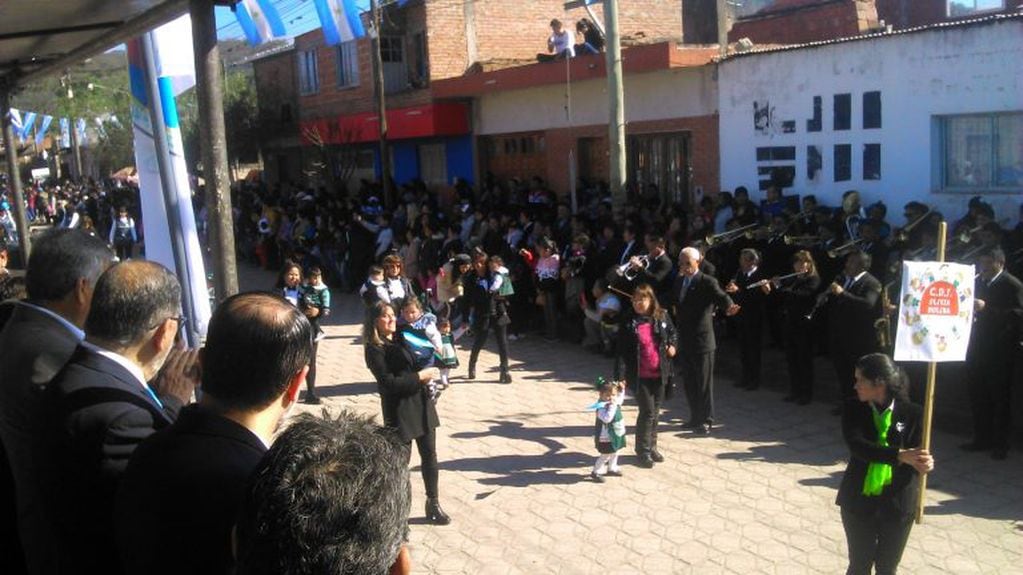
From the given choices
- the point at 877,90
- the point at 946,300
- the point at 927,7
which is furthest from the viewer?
the point at 927,7

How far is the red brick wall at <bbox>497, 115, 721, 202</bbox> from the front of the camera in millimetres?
14656

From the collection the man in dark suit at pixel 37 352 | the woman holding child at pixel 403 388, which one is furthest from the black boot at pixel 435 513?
the man in dark suit at pixel 37 352

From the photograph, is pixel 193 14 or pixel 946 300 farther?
pixel 946 300

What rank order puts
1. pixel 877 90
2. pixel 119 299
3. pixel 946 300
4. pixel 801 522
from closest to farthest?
pixel 119 299 < pixel 946 300 < pixel 801 522 < pixel 877 90

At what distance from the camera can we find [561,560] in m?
6.10

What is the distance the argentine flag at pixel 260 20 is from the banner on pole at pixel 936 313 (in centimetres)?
399

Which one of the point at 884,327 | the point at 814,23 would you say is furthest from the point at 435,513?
the point at 814,23

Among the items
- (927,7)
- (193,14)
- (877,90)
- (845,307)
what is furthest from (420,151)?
(193,14)

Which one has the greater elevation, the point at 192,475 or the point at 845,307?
the point at 192,475

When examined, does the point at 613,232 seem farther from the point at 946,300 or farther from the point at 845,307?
the point at 946,300

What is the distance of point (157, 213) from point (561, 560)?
3440 millimetres

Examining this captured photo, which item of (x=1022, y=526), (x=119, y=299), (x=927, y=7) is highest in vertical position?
(x=927, y=7)

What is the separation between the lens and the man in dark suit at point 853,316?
8.52 meters

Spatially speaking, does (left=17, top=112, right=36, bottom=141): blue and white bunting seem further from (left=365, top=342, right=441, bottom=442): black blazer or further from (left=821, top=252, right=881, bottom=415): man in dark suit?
(left=821, top=252, right=881, bottom=415): man in dark suit
